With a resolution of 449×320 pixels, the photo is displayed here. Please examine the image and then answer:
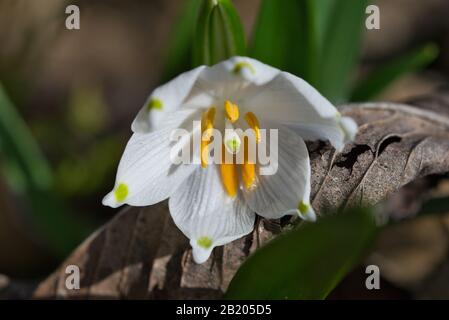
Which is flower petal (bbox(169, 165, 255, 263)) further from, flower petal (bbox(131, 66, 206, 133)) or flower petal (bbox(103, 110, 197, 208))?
flower petal (bbox(131, 66, 206, 133))

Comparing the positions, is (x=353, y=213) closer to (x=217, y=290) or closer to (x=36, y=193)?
(x=217, y=290)

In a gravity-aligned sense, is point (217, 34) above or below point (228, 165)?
above

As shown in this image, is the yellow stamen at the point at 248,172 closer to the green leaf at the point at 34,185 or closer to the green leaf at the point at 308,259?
the green leaf at the point at 308,259

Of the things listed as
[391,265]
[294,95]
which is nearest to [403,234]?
[391,265]

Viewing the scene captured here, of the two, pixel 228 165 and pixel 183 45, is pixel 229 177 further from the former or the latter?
pixel 183 45

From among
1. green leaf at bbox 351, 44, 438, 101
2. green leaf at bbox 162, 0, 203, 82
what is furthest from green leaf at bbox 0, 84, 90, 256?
green leaf at bbox 351, 44, 438, 101

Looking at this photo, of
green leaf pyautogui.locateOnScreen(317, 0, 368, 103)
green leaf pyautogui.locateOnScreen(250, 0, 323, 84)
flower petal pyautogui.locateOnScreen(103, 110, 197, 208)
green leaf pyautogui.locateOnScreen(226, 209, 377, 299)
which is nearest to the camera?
green leaf pyautogui.locateOnScreen(226, 209, 377, 299)

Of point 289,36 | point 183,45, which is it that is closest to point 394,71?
point 289,36
